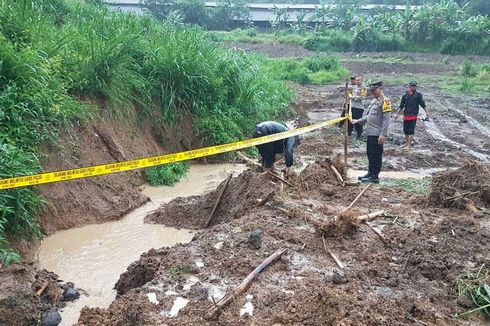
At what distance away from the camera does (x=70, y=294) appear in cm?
505

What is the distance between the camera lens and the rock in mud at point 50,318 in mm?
4316

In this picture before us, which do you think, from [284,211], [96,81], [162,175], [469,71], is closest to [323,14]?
[469,71]

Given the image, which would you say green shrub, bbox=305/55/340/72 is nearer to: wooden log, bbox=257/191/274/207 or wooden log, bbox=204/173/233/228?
wooden log, bbox=204/173/233/228

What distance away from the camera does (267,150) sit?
296 inches

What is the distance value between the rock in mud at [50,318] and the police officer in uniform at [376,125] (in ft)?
20.2

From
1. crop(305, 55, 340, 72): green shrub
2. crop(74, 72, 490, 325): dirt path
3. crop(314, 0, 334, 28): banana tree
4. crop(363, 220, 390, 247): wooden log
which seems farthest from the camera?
crop(314, 0, 334, 28): banana tree

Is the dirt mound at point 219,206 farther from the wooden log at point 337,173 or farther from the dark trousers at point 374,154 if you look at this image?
the dark trousers at point 374,154

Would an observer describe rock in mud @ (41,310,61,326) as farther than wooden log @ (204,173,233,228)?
No

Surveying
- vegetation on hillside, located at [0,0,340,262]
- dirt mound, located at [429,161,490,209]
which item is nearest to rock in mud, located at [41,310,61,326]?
vegetation on hillside, located at [0,0,340,262]

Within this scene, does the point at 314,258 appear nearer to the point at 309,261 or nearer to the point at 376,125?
the point at 309,261

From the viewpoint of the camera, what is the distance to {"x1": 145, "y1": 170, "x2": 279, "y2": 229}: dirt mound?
686cm

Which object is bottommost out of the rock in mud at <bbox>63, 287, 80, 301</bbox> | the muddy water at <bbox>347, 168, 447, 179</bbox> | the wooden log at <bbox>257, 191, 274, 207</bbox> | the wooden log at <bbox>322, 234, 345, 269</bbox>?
the muddy water at <bbox>347, 168, 447, 179</bbox>

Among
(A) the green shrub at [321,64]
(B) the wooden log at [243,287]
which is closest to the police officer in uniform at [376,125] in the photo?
(B) the wooden log at [243,287]

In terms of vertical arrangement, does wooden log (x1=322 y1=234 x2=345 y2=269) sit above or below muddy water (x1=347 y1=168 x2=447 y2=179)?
above
